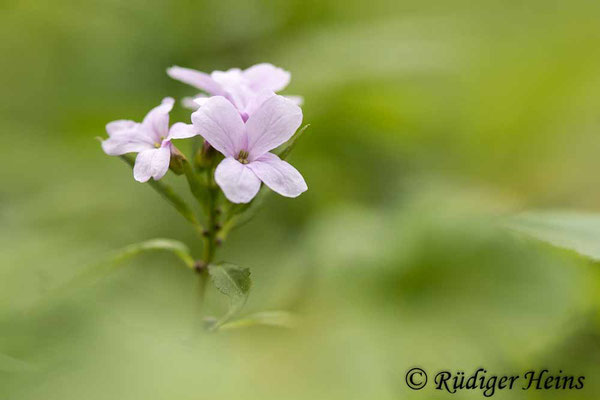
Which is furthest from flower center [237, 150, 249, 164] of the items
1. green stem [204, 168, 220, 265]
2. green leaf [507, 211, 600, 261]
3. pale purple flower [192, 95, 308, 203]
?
green leaf [507, 211, 600, 261]

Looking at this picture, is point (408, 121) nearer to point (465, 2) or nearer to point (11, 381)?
point (465, 2)

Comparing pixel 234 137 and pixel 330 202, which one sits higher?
pixel 330 202

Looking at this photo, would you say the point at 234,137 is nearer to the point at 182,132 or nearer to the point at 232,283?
the point at 182,132

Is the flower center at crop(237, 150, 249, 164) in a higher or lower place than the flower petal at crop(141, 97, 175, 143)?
lower

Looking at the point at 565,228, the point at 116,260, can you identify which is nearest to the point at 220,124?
the point at 116,260

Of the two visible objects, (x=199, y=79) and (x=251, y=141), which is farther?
(x=199, y=79)

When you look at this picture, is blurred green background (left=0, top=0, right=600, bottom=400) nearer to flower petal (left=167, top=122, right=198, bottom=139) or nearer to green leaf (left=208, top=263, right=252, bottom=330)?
green leaf (left=208, top=263, right=252, bottom=330)

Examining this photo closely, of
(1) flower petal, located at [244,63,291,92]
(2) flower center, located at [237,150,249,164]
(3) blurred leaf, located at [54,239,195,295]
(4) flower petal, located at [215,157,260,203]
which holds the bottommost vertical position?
(4) flower petal, located at [215,157,260,203]
